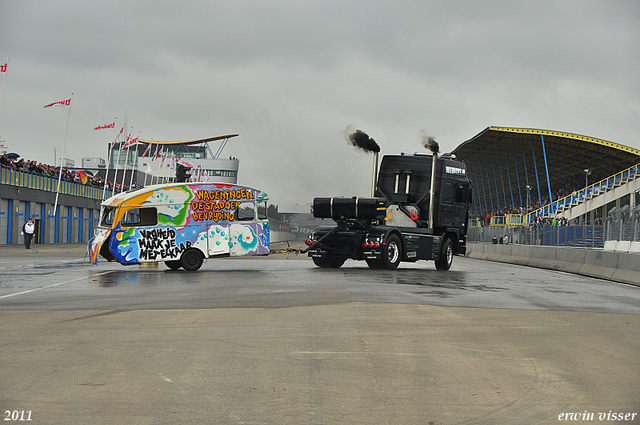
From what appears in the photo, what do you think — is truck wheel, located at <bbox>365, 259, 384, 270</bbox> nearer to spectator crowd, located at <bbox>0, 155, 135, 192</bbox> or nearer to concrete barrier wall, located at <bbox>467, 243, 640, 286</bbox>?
concrete barrier wall, located at <bbox>467, 243, 640, 286</bbox>

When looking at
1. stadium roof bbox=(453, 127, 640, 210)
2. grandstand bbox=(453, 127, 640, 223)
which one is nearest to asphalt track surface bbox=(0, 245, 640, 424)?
grandstand bbox=(453, 127, 640, 223)

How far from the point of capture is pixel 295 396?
230 inches

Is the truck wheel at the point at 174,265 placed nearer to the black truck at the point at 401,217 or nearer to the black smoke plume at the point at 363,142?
the black truck at the point at 401,217

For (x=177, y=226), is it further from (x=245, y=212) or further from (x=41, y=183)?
(x=41, y=183)

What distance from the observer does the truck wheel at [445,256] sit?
23.7 metres

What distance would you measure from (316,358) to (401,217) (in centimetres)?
1565

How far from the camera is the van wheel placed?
21.0m

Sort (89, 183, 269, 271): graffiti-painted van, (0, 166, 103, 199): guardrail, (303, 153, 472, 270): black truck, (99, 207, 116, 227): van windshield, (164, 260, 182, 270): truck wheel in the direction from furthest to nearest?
1. (0, 166, 103, 199): guardrail
2. (164, 260, 182, 270): truck wheel
3. (303, 153, 472, 270): black truck
4. (99, 207, 116, 227): van windshield
5. (89, 183, 269, 271): graffiti-painted van

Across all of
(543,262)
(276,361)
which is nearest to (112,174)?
(543,262)

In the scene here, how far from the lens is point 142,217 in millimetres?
20656

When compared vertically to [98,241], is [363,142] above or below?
above

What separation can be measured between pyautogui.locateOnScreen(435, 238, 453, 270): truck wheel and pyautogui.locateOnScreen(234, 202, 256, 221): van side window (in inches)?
246

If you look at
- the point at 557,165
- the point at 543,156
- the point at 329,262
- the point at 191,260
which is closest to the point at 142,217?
the point at 191,260

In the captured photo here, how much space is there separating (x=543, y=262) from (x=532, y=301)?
604 inches
